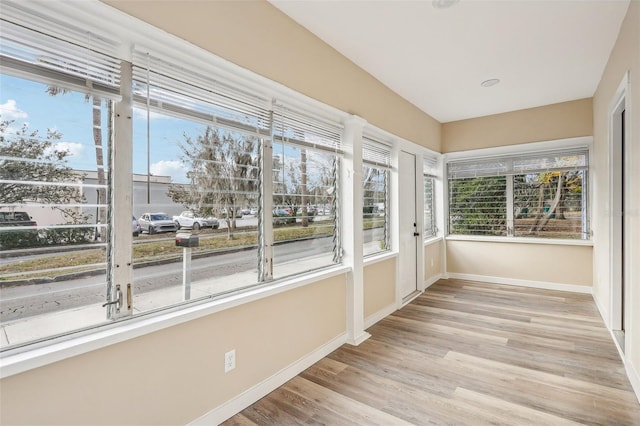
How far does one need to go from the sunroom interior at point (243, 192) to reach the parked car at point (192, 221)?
40 mm

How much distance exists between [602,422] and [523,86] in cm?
353

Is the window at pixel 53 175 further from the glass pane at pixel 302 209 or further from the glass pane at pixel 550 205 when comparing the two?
the glass pane at pixel 550 205

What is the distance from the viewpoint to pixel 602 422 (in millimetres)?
1950

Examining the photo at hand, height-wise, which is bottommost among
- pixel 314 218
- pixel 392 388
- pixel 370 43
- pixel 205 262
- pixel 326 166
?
pixel 392 388

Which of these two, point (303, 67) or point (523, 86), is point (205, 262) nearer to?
point (303, 67)

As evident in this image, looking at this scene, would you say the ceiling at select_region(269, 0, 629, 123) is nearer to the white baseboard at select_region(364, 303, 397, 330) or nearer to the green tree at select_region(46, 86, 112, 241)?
the green tree at select_region(46, 86, 112, 241)

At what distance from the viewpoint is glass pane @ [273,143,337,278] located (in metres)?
2.50

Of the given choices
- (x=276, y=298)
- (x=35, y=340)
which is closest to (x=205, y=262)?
(x=276, y=298)

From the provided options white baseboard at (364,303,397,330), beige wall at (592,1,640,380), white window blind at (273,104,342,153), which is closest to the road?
white window blind at (273,104,342,153)

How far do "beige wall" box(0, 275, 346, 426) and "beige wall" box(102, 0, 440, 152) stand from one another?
159cm

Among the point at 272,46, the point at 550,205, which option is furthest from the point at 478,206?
the point at 272,46

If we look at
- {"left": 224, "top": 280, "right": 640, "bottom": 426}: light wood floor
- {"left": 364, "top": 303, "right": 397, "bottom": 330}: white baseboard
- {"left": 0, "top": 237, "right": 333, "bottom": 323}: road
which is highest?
{"left": 0, "top": 237, "right": 333, "bottom": 323}: road

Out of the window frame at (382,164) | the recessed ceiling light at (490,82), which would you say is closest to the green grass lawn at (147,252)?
the window frame at (382,164)

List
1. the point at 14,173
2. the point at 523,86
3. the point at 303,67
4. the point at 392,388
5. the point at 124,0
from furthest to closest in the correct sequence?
the point at 523,86
the point at 303,67
the point at 392,388
the point at 124,0
the point at 14,173
